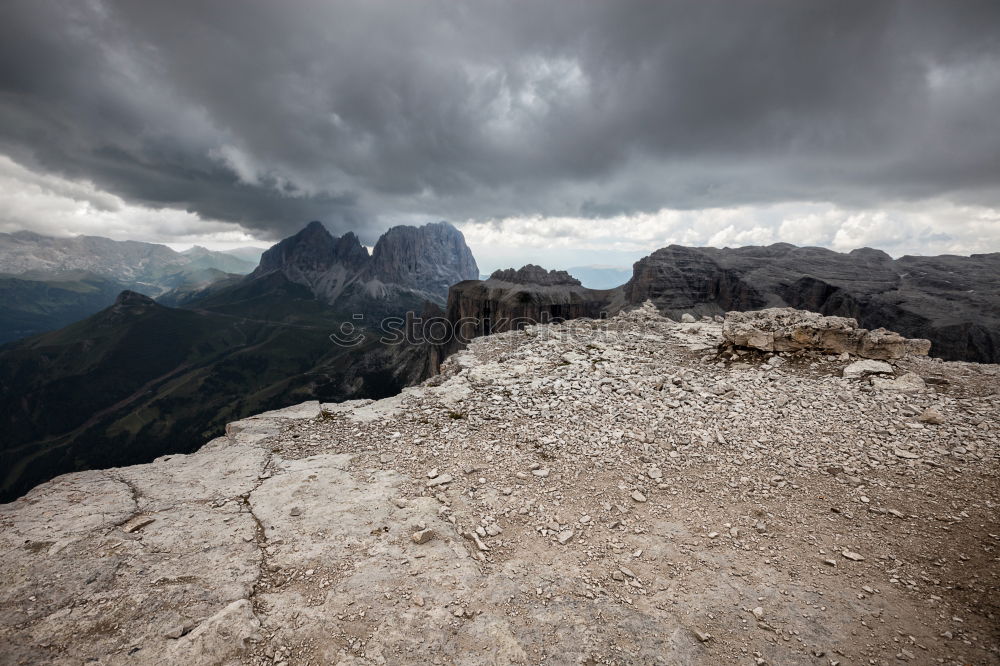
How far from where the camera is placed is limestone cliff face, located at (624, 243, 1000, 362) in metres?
79.5

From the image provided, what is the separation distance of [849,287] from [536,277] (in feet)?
296

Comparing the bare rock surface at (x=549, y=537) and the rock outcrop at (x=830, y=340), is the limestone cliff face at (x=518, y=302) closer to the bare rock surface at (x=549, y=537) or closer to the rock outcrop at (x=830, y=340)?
the rock outcrop at (x=830, y=340)

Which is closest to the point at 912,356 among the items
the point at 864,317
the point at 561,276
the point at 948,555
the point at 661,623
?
the point at 948,555

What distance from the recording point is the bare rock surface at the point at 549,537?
5785mm

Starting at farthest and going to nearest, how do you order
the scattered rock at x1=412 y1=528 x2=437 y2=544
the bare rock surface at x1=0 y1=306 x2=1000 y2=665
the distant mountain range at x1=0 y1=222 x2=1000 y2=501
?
the distant mountain range at x1=0 y1=222 x2=1000 y2=501, the scattered rock at x1=412 y1=528 x2=437 y2=544, the bare rock surface at x1=0 y1=306 x2=1000 y2=665

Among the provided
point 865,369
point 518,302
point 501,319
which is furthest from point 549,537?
point 518,302

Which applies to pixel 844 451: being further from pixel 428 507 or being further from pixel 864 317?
pixel 864 317

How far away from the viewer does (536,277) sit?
452 feet

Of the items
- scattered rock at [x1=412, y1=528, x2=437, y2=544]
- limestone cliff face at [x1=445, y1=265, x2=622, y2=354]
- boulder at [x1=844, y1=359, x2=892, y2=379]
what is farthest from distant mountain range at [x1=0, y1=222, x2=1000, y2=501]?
scattered rock at [x1=412, y1=528, x2=437, y2=544]

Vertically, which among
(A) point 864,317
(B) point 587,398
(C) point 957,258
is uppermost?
(C) point 957,258

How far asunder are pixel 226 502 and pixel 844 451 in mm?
15989

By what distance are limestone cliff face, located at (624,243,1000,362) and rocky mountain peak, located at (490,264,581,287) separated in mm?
23454

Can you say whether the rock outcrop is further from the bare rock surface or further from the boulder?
the bare rock surface

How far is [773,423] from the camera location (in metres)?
11.6
